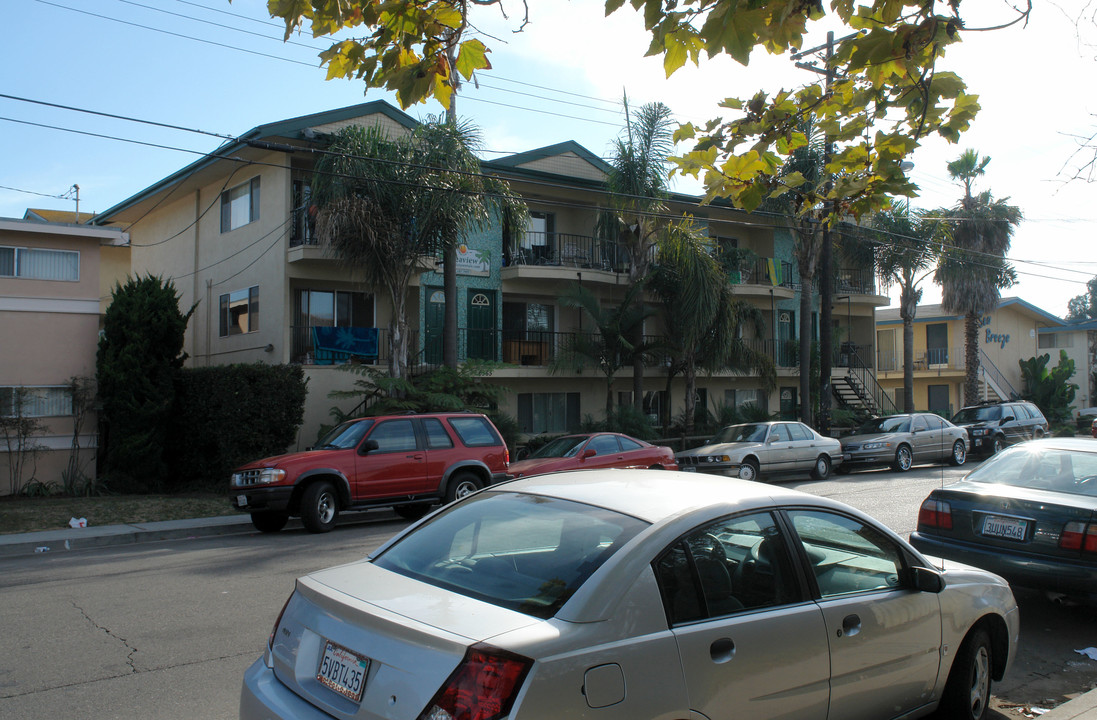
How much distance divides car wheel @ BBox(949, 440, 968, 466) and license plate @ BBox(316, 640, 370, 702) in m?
23.8

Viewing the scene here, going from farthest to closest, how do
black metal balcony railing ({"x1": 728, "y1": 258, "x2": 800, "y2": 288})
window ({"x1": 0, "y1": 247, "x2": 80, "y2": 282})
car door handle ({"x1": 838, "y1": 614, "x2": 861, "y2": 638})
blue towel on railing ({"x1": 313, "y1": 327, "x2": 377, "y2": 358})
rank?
black metal balcony railing ({"x1": 728, "y1": 258, "x2": 800, "y2": 288}), blue towel on railing ({"x1": 313, "y1": 327, "x2": 377, "y2": 358}), window ({"x1": 0, "y1": 247, "x2": 80, "y2": 282}), car door handle ({"x1": 838, "y1": 614, "x2": 861, "y2": 638})

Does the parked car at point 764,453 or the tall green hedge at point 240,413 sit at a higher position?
the tall green hedge at point 240,413

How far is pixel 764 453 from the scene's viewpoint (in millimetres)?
19656

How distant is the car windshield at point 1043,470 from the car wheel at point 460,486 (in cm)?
801

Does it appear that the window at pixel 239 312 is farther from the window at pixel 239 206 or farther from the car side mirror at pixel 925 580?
the car side mirror at pixel 925 580

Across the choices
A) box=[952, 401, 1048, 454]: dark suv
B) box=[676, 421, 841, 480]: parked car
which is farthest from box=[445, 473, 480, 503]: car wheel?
box=[952, 401, 1048, 454]: dark suv

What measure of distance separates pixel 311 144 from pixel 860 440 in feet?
52.9

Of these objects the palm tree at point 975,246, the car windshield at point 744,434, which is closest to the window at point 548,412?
the car windshield at point 744,434

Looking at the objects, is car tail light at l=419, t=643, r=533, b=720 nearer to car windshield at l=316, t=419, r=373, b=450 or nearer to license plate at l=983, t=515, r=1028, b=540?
license plate at l=983, t=515, r=1028, b=540

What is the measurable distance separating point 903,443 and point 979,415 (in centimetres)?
531

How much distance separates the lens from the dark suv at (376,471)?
40.0 feet

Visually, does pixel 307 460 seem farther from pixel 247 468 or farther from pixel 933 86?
pixel 933 86

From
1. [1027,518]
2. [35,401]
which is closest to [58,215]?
[35,401]

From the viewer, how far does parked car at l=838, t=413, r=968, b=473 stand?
22234mm
